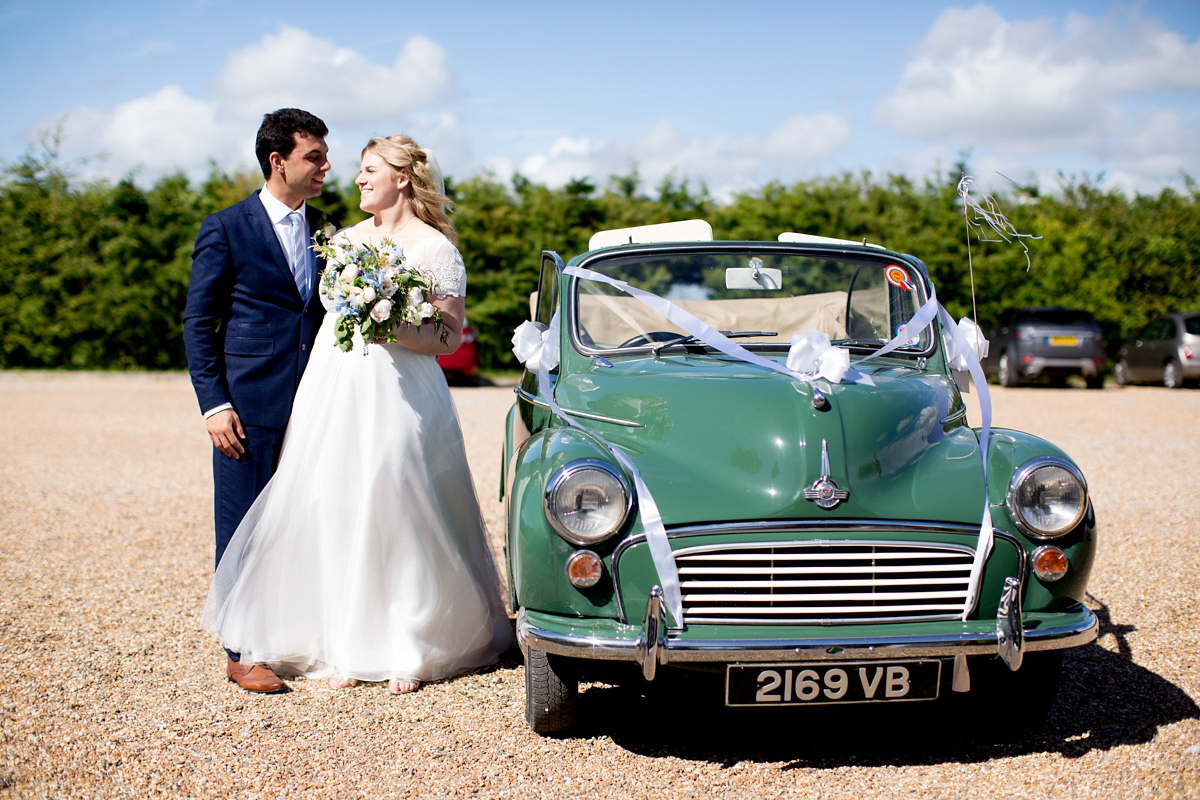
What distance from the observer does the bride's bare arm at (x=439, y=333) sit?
12.3 feet

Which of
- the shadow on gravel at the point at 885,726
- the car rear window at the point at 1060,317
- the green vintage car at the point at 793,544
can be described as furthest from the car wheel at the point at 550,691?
the car rear window at the point at 1060,317

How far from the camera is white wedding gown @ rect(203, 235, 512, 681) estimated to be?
3.67m

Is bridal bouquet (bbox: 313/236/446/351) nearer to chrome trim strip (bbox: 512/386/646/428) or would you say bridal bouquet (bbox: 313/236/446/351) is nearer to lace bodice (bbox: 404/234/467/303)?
lace bodice (bbox: 404/234/467/303)

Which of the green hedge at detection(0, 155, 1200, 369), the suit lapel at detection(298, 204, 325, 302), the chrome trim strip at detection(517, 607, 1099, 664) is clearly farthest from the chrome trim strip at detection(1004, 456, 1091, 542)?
the green hedge at detection(0, 155, 1200, 369)

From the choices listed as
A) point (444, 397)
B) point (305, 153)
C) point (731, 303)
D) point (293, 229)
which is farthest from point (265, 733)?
point (731, 303)

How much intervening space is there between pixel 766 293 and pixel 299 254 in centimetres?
205

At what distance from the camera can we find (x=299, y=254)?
3.86 metres

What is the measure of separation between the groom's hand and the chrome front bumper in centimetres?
157

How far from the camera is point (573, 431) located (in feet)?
10.7

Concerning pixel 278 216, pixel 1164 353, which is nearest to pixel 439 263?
pixel 278 216

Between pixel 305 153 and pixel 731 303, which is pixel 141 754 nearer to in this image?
pixel 305 153

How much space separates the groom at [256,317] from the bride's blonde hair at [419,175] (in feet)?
0.85

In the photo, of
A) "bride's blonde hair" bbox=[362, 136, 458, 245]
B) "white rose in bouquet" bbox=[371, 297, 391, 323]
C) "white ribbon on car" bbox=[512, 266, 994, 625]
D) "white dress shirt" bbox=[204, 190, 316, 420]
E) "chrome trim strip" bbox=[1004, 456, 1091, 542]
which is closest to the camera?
"white ribbon on car" bbox=[512, 266, 994, 625]

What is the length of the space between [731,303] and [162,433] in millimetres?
9006
